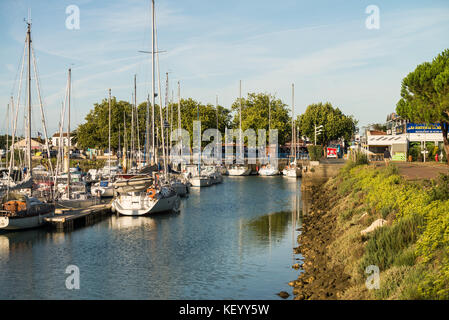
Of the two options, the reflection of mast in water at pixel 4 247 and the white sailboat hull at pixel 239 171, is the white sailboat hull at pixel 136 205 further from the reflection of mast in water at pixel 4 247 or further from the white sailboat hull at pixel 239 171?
the white sailboat hull at pixel 239 171

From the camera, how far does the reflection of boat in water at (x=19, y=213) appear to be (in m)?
33.2

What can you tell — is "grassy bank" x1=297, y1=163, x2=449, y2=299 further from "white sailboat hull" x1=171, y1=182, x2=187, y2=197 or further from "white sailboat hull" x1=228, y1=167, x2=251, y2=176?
"white sailboat hull" x1=228, y1=167, x2=251, y2=176

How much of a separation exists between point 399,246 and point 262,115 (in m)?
103

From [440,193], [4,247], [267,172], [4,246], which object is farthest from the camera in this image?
[267,172]

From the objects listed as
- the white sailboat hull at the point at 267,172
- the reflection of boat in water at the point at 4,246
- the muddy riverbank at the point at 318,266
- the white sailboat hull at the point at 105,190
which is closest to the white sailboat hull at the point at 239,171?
the white sailboat hull at the point at 267,172

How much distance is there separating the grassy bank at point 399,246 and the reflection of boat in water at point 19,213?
20203mm

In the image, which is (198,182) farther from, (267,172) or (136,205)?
(136,205)

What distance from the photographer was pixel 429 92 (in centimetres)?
5366

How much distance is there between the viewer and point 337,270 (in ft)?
65.4

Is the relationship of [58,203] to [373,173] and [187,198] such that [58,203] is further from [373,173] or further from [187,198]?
[373,173]

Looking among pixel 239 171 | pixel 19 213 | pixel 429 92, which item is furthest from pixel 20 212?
pixel 239 171

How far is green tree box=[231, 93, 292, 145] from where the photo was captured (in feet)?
378
